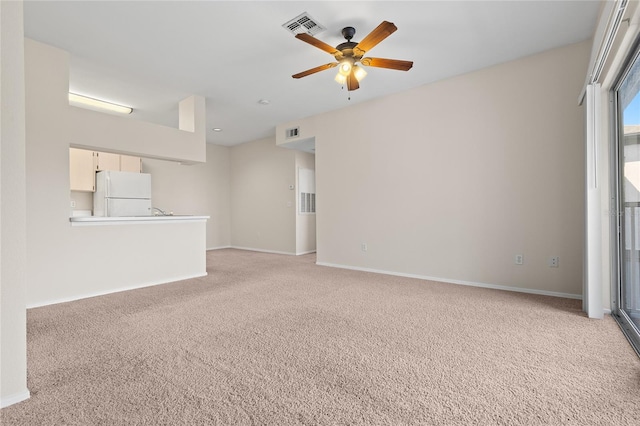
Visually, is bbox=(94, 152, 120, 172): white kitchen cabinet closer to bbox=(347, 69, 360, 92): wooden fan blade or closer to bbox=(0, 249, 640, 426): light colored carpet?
bbox=(0, 249, 640, 426): light colored carpet

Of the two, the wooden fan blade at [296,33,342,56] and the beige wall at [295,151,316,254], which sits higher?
the wooden fan blade at [296,33,342,56]

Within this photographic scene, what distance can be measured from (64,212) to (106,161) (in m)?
2.89

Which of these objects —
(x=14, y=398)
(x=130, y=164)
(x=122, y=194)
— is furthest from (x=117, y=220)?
(x=130, y=164)

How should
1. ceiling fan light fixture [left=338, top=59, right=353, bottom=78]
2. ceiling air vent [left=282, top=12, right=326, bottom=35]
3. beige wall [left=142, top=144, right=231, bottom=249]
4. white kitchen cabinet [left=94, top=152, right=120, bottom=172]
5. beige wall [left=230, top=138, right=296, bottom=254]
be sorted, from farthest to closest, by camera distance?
beige wall [left=230, top=138, right=296, bottom=254] → beige wall [left=142, top=144, right=231, bottom=249] → white kitchen cabinet [left=94, top=152, right=120, bottom=172] → ceiling fan light fixture [left=338, top=59, right=353, bottom=78] → ceiling air vent [left=282, top=12, right=326, bottom=35]

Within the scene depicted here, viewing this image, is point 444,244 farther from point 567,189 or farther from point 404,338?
point 404,338

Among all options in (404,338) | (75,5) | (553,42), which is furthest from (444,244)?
(75,5)

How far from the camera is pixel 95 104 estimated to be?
4832 millimetres

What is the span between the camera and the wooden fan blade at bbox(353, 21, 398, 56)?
2473mm

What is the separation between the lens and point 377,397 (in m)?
1.55

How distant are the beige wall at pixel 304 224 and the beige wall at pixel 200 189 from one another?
224 cm

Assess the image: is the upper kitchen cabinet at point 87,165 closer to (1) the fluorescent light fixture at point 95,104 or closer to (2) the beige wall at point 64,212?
(1) the fluorescent light fixture at point 95,104

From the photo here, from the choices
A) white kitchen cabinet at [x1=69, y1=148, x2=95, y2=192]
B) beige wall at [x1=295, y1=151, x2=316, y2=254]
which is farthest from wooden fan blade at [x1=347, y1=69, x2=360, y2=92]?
white kitchen cabinet at [x1=69, y1=148, x2=95, y2=192]

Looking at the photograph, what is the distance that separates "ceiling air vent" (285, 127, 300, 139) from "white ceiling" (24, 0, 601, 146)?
1.27 meters

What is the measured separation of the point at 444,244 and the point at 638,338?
7.13 feet
